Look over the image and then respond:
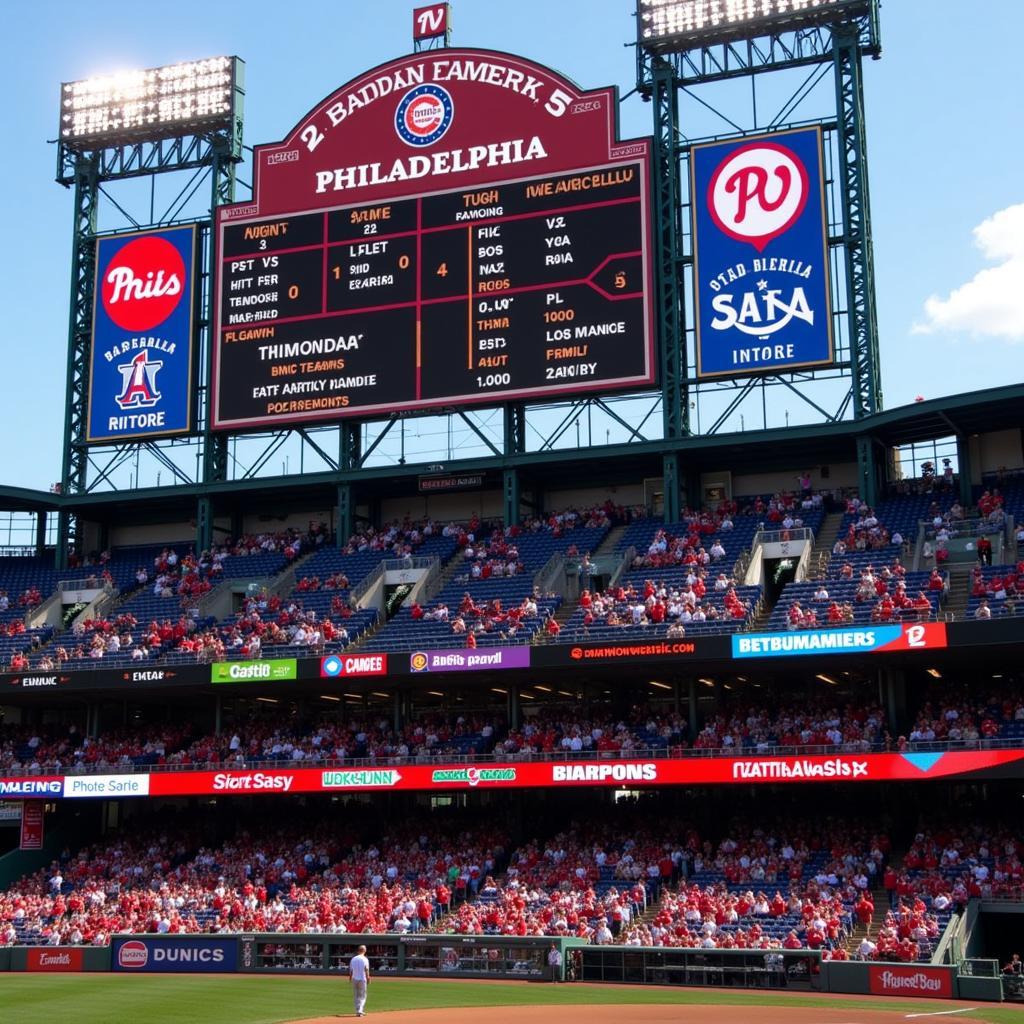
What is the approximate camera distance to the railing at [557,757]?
36.8 metres

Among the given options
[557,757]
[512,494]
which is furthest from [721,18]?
[557,757]

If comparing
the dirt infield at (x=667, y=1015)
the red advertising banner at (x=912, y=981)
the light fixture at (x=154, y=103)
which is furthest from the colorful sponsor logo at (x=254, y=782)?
the light fixture at (x=154, y=103)

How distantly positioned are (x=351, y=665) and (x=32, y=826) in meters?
13.4

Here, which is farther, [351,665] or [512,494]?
[512,494]

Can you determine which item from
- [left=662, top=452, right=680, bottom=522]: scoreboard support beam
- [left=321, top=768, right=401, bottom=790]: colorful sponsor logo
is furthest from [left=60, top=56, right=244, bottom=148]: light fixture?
[left=321, top=768, right=401, bottom=790]: colorful sponsor logo

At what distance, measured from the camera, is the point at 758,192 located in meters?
48.3

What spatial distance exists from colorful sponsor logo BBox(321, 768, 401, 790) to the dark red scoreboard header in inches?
Answer: 529

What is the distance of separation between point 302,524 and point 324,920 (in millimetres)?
22552

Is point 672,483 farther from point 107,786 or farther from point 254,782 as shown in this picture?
point 107,786

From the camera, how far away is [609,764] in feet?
132

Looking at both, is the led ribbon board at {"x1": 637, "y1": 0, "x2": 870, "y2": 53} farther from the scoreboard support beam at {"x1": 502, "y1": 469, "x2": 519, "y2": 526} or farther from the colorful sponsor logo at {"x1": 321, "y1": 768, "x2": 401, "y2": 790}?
the colorful sponsor logo at {"x1": 321, "y1": 768, "x2": 401, "y2": 790}

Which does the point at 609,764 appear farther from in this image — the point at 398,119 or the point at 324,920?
the point at 398,119

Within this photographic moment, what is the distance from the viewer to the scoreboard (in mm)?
48969

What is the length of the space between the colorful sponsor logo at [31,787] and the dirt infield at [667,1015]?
21.1 m
